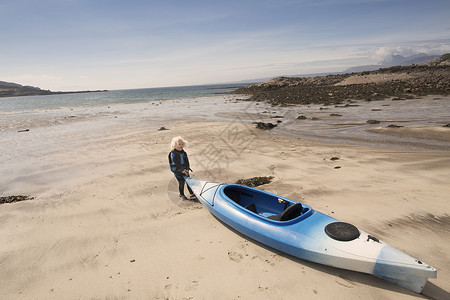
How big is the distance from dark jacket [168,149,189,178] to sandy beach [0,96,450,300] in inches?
38.7

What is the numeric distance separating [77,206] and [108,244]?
8.00 feet

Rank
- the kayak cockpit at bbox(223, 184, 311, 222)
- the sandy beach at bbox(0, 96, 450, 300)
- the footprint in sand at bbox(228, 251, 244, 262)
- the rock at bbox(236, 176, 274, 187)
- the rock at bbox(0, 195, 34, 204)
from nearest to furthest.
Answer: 1. the sandy beach at bbox(0, 96, 450, 300)
2. the footprint in sand at bbox(228, 251, 244, 262)
3. the kayak cockpit at bbox(223, 184, 311, 222)
4. the rock at bbox(0, 195, 34, 204)
5. the rock at bbox(236, 176, 274, 187)

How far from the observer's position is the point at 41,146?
45.4 ft

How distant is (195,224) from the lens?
558 centimetres

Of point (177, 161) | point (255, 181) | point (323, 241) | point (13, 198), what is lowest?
point (255, 181)

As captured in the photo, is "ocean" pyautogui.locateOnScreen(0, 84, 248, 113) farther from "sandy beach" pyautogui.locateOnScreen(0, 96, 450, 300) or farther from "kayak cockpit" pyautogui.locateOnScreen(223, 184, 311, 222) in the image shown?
"kayak cockpit" pyautogui.locateOnScreen(223, 184, 311, 222)

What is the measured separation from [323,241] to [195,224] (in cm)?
286

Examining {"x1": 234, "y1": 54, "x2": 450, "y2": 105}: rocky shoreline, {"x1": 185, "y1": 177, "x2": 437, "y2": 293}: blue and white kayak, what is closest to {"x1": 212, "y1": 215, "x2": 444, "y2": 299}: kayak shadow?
{"x1": 185, "y1": 177, "x2": 437, "y2": 293}: blue and white kayak

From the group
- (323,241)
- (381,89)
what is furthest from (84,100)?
(323,241)

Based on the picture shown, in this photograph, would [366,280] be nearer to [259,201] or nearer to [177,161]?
[259,201]

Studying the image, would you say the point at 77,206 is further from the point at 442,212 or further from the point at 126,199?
the point at 442,212

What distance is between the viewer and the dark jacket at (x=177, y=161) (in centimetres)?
642

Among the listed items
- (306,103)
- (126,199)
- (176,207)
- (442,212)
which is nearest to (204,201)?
(176,207)

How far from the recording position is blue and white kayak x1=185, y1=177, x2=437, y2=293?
3.37m
